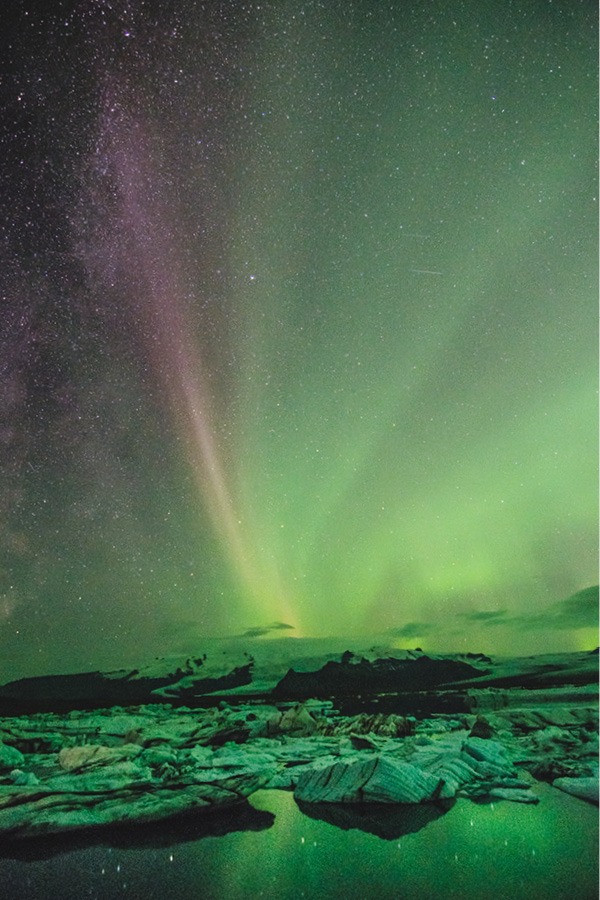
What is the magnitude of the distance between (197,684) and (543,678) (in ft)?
18.5

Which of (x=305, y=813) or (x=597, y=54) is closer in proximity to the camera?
(x=305, y=813)

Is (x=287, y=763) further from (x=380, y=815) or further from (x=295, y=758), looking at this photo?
(x=380, y=815)

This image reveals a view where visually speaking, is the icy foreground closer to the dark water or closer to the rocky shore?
the rocky shore

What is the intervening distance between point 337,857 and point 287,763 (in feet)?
6.02

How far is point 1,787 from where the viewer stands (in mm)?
4387

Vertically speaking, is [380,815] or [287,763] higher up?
[287,763]

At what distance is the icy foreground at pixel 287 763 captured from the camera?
3846 millimetres

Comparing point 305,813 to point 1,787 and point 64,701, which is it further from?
point 64,701

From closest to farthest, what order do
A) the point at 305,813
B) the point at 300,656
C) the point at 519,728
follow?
the point at 305,813 < the point at 519,728 < the point at 300,656

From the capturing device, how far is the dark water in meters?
2.81

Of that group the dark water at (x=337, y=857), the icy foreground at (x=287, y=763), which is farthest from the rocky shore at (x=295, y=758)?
the dark water at (x=337, y=857)

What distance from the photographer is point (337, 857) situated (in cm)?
313

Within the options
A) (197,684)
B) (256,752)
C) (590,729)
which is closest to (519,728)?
(590,729)

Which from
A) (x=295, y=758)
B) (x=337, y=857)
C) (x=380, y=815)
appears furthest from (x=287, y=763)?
(x=337, y=857)
